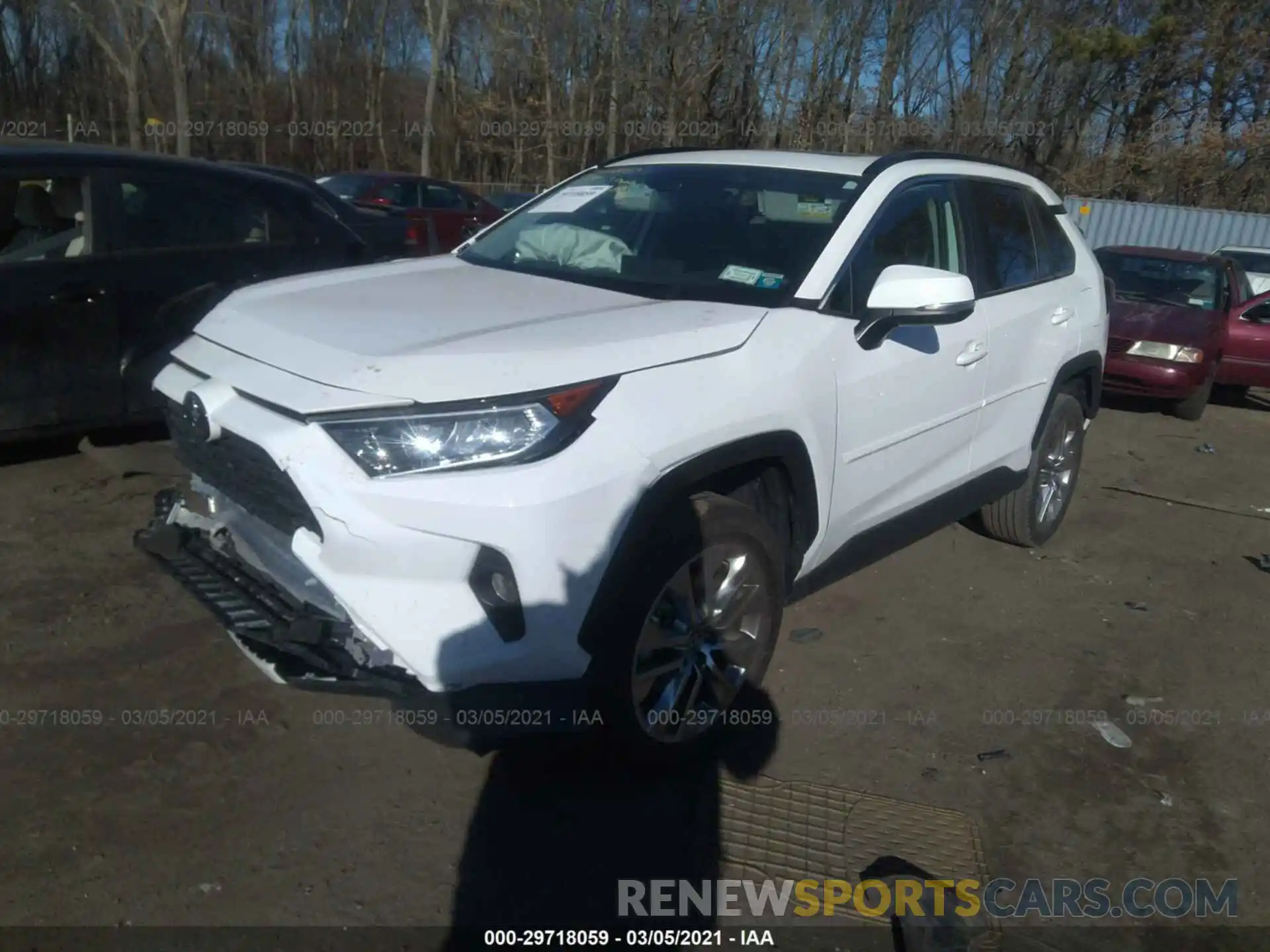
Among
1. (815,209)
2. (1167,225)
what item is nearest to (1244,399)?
(815,209)

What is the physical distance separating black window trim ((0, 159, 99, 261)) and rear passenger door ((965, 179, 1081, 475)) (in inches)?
159

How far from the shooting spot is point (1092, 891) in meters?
3.04

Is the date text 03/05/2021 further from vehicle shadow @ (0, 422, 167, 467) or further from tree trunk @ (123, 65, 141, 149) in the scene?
tree trunk @ (123, 65, 141, 149)

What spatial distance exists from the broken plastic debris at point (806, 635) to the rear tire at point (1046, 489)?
1420 mm

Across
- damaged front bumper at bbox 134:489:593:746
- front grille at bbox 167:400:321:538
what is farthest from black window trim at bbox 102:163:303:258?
damaged front bumper at bbox 134:489:593:746

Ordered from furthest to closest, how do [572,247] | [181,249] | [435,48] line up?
[435,48] < [181,249] < [572,247]

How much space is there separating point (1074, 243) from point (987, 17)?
3426 cm

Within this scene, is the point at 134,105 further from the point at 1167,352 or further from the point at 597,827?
the point at 597,827

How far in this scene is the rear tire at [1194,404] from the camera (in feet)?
31.2

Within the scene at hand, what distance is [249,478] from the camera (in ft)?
9.72

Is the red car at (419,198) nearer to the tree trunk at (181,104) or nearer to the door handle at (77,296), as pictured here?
the tree trunk at (181,104)

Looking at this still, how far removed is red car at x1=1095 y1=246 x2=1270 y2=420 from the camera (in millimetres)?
9289

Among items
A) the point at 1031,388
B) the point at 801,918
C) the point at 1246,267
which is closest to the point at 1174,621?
the point at 1031,388

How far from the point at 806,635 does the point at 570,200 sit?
6.75 feet
